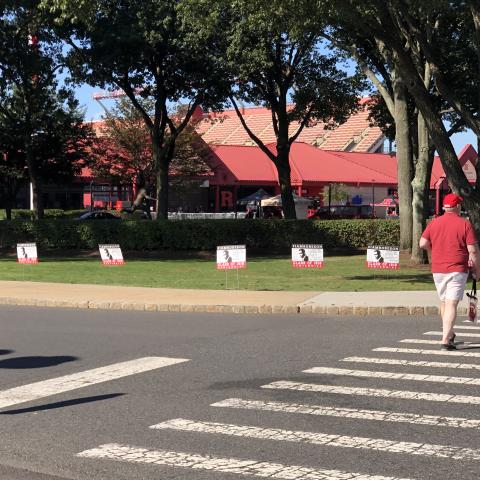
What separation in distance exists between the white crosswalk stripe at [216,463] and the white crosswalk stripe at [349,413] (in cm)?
149

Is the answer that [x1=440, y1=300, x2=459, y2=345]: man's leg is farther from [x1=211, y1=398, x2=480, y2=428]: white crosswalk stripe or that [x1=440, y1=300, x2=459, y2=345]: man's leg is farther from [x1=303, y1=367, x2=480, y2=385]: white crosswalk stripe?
[x1=211, y1=398, x2=480, y2=428]: white crosswalk stripe

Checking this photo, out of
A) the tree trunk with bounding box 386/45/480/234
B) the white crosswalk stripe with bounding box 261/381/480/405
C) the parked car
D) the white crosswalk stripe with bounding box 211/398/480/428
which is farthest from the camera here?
the parked car

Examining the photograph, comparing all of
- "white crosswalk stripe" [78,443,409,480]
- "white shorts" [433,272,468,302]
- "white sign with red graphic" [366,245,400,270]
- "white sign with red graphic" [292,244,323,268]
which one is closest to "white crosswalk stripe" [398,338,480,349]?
"white shorts" [433,272,468,302]

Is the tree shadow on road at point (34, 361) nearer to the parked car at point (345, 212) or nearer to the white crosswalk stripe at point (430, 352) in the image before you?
the white crosswalk stripe at point (430, 352)

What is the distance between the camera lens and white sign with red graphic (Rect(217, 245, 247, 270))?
18.0 metres

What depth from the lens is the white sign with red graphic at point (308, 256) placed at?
742 inches

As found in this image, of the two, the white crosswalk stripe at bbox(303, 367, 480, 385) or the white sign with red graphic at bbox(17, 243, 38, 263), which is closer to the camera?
the white crosswalk stripe at bbox(303, 367, 480, 385)

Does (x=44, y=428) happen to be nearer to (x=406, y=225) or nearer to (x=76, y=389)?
(x=76, y=389)

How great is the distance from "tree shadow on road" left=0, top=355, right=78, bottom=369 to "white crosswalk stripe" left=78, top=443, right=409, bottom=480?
379cm

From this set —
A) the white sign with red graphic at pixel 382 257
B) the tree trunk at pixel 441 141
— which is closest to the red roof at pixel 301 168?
the tree trunk at pixel 441 141

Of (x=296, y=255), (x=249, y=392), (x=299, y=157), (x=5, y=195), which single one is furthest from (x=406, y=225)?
(x=299, y=157)

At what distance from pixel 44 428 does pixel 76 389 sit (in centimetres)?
152

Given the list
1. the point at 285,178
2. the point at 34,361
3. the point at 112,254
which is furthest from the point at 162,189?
the point at 34,361

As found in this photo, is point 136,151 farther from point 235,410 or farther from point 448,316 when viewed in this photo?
point 235,410
